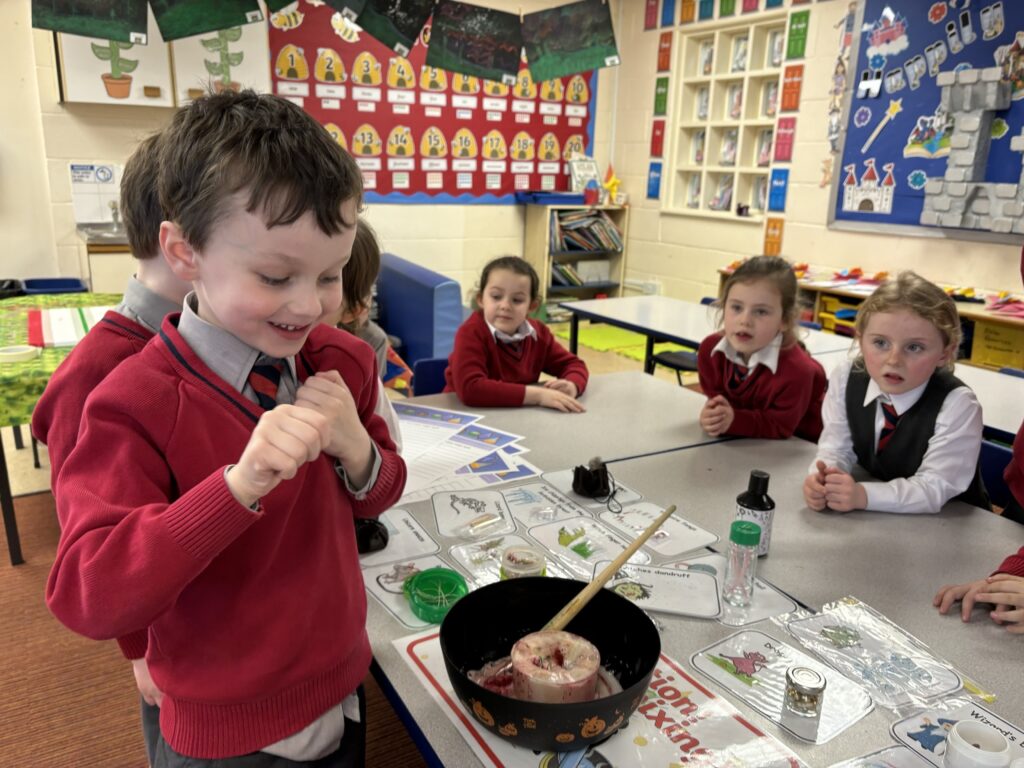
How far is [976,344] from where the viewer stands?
11.7 ft

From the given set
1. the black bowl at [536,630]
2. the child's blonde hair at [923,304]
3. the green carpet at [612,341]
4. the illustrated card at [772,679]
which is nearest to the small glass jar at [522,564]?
the black bowl at [536,630]

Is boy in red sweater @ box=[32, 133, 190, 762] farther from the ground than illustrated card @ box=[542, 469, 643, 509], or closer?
farther from the ground

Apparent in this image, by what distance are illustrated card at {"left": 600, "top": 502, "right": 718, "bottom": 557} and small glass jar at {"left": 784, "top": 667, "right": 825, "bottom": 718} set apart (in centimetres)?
40

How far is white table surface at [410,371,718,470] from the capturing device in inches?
68.2

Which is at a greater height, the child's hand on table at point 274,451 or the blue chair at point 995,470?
the child's hand on table at point 274,451

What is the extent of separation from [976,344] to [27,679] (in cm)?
401

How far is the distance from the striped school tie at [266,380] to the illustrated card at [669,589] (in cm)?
56

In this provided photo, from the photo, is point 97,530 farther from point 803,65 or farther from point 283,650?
point 803,65

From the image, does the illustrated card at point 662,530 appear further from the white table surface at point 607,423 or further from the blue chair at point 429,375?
the blue chair at point 429,375

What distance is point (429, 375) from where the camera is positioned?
2.42 m

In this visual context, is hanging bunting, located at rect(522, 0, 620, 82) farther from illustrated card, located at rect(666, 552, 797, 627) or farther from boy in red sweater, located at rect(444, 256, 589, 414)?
illustrated card, located at rect(666, 552, 797, 627)

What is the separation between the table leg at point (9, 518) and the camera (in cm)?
237

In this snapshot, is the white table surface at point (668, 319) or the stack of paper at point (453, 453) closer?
the stack of paper at point (453, 453)

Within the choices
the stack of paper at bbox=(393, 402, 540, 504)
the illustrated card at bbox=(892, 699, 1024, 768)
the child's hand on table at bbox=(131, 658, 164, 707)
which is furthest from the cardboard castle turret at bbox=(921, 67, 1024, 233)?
the child's hand on table at bbox=(131, 658, 164, 707)
